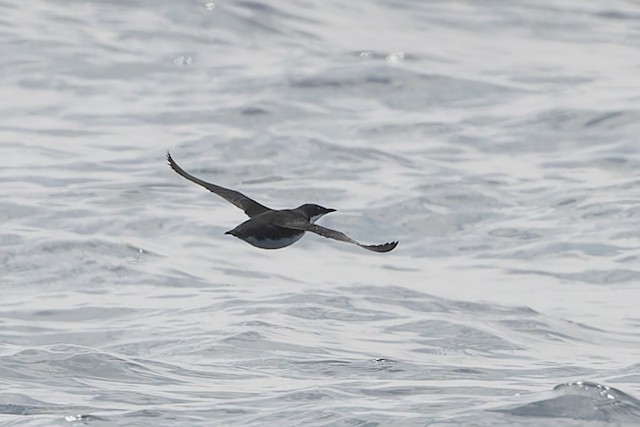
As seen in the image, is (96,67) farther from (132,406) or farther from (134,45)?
(132,406)

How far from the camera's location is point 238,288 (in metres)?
14.1

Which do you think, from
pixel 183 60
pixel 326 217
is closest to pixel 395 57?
pixel 183 60

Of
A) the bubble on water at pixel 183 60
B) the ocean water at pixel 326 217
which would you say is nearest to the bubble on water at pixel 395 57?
the ocean water at pixel 326 217

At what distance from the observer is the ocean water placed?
397 inches

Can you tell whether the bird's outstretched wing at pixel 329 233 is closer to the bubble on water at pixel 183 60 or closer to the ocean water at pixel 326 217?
the ocean water at pixel 326 217

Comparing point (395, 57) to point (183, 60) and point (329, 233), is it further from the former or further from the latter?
point (329, 233)

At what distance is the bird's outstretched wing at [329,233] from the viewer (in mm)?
7543

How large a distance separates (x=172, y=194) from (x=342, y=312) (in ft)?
15.9

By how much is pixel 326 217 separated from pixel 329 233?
938 cm

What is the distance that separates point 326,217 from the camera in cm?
1727

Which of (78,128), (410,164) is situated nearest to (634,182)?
(410,164)

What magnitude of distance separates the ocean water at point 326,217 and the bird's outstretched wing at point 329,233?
3.57ft

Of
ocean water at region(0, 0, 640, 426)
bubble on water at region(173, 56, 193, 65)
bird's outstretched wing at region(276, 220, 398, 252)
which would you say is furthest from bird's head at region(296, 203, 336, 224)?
bubble on water at region(173, 56, 193, 65)

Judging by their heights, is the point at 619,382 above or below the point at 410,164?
above
